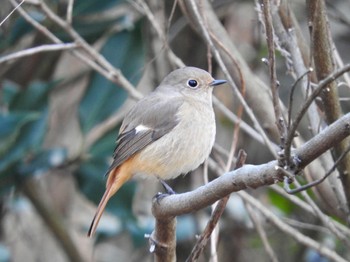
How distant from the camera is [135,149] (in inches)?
167

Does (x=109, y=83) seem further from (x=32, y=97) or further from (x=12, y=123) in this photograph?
(x=12, y=123)

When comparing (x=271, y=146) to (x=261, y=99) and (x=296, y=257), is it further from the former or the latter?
(x=296, y=257)

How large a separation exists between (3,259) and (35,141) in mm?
770

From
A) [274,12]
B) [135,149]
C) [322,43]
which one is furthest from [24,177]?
[322,43]

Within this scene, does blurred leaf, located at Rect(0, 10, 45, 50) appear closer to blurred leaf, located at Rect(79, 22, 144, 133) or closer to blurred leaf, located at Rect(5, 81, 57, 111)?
blurred leaf, located at Rect(5, 81, 57, 111)

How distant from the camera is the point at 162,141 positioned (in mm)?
4250

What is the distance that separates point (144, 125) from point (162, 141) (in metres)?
0.14

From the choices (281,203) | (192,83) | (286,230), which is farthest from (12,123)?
(281,203)

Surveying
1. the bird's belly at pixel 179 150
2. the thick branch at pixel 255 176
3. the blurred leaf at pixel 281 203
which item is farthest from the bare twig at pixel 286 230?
the blurred leaf at pixel 281 203

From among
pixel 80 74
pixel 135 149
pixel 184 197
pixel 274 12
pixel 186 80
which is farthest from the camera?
pixel 80 74

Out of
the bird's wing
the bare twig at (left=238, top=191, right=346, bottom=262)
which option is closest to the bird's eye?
the bird's wing

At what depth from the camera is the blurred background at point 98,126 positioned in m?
5.23

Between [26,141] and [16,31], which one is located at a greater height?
[16,31]

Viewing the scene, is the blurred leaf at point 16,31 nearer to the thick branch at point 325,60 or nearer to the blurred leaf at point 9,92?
the blurred leaf at point 9,92
